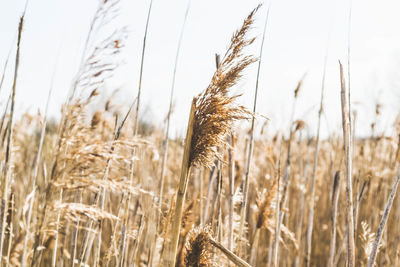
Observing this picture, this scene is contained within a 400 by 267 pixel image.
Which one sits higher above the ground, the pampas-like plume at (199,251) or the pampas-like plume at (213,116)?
the pampas-like plume at (213,116)

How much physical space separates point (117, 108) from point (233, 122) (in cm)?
100

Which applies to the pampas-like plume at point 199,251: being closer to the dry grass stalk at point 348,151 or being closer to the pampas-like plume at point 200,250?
the pampas-like plume at point 200,250

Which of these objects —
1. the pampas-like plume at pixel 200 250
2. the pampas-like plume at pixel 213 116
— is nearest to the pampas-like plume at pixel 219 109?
the pampas-like plume at pixel 213 116

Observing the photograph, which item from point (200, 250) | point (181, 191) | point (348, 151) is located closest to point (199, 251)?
point (200, 250)

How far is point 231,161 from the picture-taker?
1395 millimetres

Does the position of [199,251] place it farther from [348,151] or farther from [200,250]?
[348,151]

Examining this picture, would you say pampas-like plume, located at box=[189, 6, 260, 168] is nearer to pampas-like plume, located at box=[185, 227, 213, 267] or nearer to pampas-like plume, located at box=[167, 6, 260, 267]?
pampas-like plume, located at box=[167, 6, 260, 267]

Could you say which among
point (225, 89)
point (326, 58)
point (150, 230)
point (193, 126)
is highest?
point (326, 58)

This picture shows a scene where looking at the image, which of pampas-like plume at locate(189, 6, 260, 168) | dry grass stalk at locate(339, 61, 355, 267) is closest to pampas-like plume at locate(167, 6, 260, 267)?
pampas-like plume at locate(189, 6, 260, 168)

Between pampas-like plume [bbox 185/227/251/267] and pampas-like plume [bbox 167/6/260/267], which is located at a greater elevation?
pampas-like plume [bbox 167/6/260/267]

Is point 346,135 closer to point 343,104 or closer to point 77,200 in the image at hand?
point 343,104

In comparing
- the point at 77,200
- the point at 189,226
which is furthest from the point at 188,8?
the point at 77,200

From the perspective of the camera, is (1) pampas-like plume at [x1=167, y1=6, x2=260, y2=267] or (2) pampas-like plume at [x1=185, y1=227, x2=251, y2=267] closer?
(1) pampas-like plume at [x1=167, y1=6, x2=260, y2=267]

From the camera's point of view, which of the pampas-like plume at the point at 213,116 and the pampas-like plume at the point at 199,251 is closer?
the pampas-like plume at the point at 213,116
